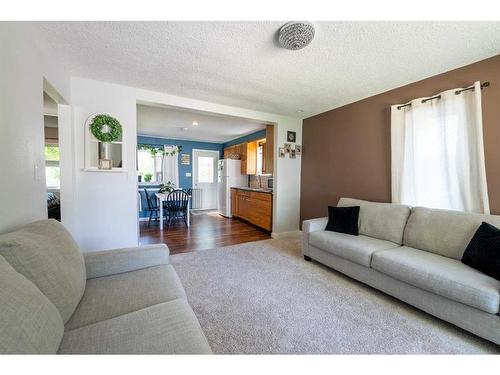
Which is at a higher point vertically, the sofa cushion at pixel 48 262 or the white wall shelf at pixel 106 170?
the white wall shelf at pixel 106 170

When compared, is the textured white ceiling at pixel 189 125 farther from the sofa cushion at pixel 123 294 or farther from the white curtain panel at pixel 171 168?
the sofa cushion at pixel 123 294

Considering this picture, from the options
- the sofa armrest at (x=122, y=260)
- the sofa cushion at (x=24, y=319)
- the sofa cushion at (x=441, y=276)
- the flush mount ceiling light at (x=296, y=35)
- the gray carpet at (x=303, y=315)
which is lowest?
the gray carpet at (x=303, y=315)

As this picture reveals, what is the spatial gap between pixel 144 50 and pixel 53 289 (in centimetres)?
194

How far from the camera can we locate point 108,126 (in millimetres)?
2580

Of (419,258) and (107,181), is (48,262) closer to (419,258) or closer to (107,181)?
(107,181)

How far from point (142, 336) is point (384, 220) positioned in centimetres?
259

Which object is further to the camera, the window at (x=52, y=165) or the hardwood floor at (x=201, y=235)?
the window at (x=52, y=165)

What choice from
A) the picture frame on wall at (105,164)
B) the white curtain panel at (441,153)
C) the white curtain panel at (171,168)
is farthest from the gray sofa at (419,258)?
the white curtain panel at (171,168)

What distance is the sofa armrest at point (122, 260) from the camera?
1460mm

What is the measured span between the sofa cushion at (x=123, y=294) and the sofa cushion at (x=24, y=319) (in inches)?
8.2
